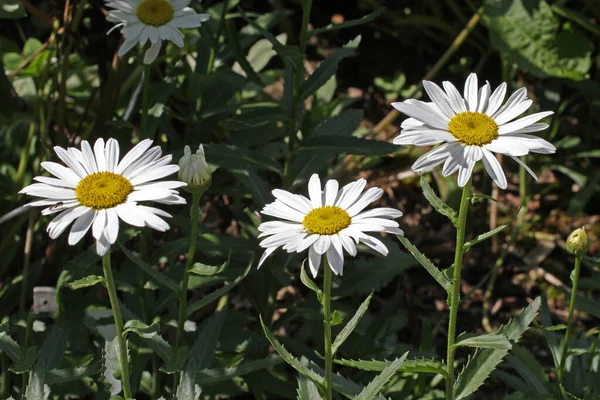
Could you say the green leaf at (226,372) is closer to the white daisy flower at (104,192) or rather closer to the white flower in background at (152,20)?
the white daisy flower at (104,192)

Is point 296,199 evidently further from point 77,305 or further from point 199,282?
point 77,305

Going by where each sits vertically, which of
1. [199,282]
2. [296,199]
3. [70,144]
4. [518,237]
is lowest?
[518,237]

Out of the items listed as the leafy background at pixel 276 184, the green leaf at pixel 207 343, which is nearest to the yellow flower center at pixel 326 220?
the leafy background at pixel 276 184

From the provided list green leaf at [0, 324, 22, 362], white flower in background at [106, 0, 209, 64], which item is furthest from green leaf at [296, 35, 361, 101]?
green leaf at [0, 324, 22, 362]

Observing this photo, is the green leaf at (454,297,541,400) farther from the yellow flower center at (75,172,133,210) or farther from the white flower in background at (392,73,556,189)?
the yellow flower center at (75,172,133,210)

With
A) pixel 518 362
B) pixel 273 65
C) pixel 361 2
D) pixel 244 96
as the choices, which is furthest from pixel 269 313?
pixel 361 2

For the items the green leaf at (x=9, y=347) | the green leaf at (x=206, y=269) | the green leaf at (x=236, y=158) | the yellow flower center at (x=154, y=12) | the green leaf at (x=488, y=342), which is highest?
the yellow flower center at (x=154, y=12)
